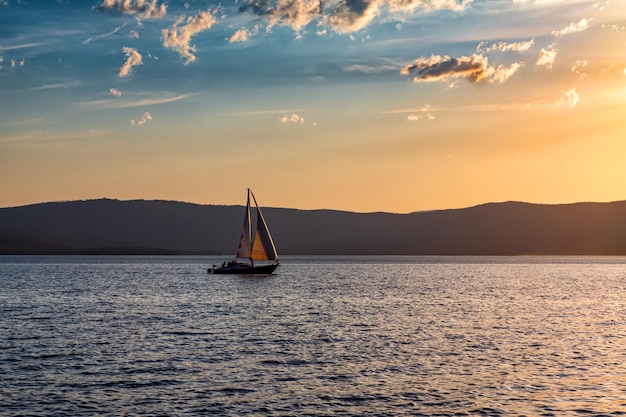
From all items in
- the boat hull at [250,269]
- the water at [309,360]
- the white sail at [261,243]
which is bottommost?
the water at [309,360]

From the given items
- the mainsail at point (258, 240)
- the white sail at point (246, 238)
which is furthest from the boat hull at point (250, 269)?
the mainsail at point (258, 240)

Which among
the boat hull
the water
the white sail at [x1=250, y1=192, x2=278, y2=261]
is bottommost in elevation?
the water

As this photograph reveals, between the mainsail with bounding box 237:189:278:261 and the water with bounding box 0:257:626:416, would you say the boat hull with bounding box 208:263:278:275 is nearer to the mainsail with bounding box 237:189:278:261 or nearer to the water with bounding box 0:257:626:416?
the mainsail with bounding box 237:189:278:261

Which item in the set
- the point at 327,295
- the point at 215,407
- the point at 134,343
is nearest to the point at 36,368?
the point at 134,343

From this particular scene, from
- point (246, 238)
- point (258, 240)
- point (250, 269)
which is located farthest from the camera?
point (250, 269)

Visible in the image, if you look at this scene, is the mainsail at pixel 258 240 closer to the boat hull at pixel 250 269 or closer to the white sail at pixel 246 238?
the white sail at pixel 246 238

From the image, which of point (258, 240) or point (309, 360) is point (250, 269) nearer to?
point (258, 240)

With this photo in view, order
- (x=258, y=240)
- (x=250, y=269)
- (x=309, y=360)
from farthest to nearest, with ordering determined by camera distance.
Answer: (x=250, y=269)
(x=258, y=240)
(x=309, y=360)

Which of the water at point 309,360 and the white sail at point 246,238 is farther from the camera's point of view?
the white sail at point 246,238

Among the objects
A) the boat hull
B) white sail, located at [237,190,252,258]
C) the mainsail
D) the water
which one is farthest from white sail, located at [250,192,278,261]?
the water

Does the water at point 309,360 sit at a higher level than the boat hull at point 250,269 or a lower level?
lower

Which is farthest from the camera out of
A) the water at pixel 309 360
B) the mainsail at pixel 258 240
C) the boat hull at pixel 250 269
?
the boat hull at pixel 250 269

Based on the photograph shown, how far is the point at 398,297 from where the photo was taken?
107375 mm

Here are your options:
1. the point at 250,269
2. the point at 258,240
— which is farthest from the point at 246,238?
the point at 250,269
